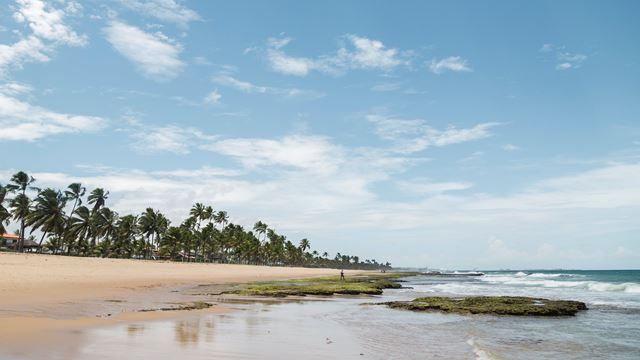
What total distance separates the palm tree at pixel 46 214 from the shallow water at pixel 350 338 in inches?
3030

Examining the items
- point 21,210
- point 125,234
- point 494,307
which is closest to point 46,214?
point 21,210

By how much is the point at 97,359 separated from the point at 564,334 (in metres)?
19.7

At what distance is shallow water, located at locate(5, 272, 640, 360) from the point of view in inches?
524

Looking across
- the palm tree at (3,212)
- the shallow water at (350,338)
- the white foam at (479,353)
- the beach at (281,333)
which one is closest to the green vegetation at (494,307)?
the beach at (281,333)

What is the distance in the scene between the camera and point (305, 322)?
2188 cm

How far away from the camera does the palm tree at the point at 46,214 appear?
88.2 metres

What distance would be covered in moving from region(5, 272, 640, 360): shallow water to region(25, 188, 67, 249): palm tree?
76957mm

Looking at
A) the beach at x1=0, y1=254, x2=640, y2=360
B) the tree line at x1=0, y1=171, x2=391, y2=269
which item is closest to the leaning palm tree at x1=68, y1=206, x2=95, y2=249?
the tree line at x1=0, y1=171, x2=391, y2=269

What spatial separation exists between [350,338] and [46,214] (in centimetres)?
8764

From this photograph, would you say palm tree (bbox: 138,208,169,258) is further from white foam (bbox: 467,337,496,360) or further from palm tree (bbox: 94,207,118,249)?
white foam (bbox: 467,337,496,360)

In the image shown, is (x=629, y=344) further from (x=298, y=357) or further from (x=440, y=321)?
(x=298, y=357)

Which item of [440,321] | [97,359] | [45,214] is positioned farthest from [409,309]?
[45,214]

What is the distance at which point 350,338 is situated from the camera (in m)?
17.5

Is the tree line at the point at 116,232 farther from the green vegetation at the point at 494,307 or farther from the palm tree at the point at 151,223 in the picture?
the green vegetation at the point at 494,307
